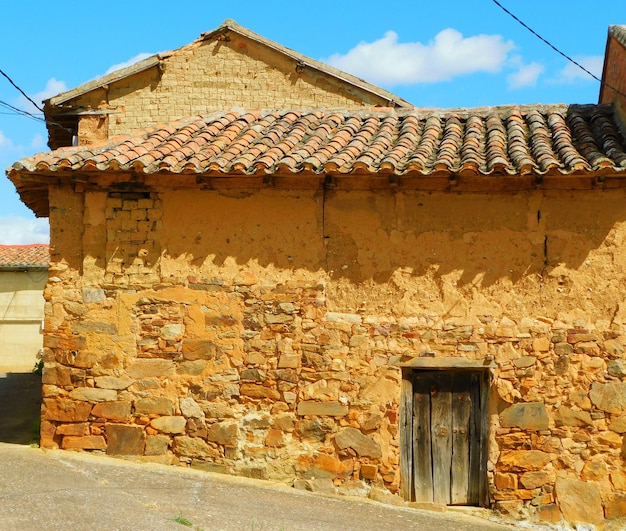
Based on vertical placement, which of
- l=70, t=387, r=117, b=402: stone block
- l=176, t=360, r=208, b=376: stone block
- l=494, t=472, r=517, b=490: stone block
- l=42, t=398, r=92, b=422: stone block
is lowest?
l=494, t=472, r=517, b=490: stone block

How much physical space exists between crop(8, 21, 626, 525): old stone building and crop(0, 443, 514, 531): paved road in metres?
0.30

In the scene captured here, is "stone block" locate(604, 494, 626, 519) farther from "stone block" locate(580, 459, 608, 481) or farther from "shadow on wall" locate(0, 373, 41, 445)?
"shadow on wall" locate(0, 373, 41, 445)

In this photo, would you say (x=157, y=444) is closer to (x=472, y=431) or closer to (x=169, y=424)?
(x=169, y=424)

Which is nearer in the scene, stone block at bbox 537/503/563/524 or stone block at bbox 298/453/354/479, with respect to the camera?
stone block at bbox 537/503/563/524

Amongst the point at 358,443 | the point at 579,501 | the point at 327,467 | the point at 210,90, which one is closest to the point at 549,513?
the point at 579,501

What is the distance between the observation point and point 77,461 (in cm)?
843

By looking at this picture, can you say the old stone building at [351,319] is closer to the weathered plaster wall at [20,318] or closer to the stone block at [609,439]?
the stone block at [609,439]

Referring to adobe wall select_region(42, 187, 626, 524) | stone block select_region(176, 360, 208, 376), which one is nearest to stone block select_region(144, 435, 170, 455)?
adobe wall select_region(42, 187, 626, 524)

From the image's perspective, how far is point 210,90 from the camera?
14.3m

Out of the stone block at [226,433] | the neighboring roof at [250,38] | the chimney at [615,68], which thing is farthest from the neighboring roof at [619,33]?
the stone block at [226,433]

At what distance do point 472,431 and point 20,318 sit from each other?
18.4 metres

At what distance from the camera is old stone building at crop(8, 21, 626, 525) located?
27.6ft

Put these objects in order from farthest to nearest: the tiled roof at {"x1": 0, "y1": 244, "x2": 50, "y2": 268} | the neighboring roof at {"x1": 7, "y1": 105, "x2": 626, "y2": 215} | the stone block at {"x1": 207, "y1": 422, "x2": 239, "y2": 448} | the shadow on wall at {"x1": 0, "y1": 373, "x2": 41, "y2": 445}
Result: the tiled roof at {"x1": 0, "y1": 244, "x2": 50, "y2": 268}, the shadow on wall at {"x1": 0, "y1": 373, "x2": 41, "y2": 445}, the stone block at {"x1": 207, "y1": 422, "x2": 239, "y2": 448}, the neighboring roof at {"x1": 7, "y1": 105, "x2": 626, "y2": 215}

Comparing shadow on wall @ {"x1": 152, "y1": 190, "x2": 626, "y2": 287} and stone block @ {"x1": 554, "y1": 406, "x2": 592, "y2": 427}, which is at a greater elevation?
shadow on wall @ {"x1": 152, "y1": 190, "x2": 626, "y2": 287}
